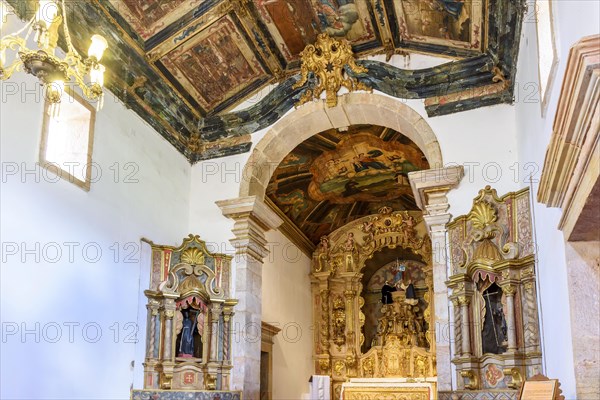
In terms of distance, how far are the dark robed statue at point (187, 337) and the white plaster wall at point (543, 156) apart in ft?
16.4

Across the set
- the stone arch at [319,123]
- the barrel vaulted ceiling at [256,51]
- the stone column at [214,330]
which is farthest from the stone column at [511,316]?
the stone column at [214,330]

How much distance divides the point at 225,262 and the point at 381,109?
3381mm

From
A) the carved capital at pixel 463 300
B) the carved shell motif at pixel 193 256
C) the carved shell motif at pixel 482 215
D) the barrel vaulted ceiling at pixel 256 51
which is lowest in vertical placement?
the carved capital at pixel 463 300

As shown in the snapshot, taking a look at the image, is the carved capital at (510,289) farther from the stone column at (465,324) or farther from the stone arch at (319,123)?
the stone arch at (319,123)

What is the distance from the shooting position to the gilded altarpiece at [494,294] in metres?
8.36

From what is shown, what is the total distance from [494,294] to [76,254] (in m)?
5.28

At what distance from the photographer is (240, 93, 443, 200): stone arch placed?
1068 centimetres

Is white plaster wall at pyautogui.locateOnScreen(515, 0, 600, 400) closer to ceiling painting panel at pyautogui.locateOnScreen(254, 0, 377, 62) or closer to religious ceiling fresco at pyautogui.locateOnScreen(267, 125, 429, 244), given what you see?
ceiling painting panel at pyautogui.locateOnScreen(254, 0, 377, 62)

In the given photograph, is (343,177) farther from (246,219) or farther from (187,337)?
(187,337)

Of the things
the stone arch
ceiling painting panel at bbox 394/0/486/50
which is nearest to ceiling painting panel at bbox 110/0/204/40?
the stone arch

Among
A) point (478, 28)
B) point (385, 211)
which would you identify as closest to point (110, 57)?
point (478, 28)

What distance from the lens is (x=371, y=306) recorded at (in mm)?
16953

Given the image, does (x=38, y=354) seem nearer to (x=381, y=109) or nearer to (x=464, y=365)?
(x=464, y=365)

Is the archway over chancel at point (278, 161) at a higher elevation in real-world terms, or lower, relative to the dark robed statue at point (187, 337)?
higher
